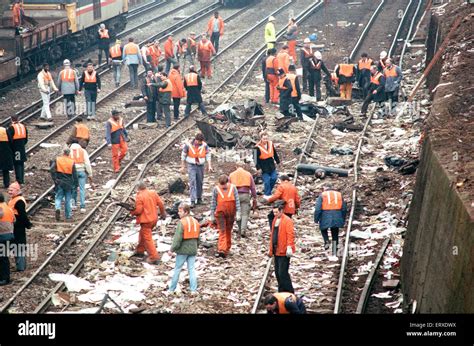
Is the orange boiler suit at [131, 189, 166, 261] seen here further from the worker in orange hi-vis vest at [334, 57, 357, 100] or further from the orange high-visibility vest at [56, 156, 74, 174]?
the worker in orange hi-vis vest at [334, 57, 357, 100]

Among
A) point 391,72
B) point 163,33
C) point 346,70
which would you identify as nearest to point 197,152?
point 391,72

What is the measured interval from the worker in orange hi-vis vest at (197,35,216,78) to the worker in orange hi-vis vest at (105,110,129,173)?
9.50 meters

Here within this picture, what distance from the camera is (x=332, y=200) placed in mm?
16500

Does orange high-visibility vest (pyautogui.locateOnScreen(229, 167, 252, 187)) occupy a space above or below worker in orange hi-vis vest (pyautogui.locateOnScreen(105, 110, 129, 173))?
above

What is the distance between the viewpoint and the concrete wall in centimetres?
1120

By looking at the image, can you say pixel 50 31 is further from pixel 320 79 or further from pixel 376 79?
pixel 376 79

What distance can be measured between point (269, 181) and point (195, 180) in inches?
Result: 56.3

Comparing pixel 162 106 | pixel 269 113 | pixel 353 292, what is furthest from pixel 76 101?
pixel 353 292

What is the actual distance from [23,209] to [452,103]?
25.3 feet

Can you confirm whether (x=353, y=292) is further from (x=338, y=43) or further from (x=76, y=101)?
(x=338, y=43)

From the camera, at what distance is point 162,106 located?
86.2 ft

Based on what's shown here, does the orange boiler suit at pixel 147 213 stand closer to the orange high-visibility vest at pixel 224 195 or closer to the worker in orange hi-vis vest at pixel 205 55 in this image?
the orange high-visibility vest at pixel 224 195

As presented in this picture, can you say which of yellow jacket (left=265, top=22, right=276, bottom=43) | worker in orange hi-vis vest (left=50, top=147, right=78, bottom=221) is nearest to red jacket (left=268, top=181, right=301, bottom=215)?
worker in orange hi-vis vest (left=50, top=147, right=78, bottom=221)

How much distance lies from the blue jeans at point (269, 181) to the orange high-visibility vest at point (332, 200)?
3.37 meters
